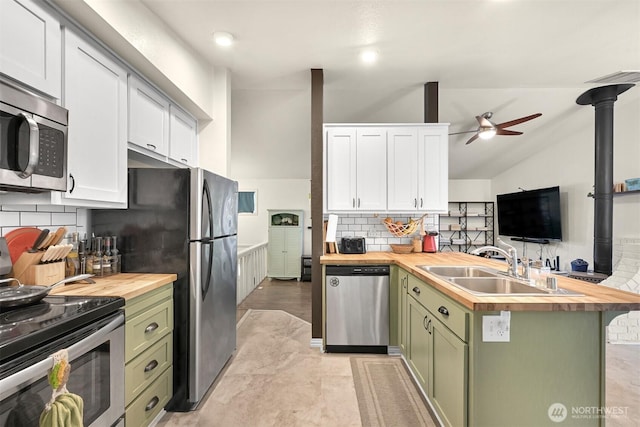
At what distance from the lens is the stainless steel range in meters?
0.98

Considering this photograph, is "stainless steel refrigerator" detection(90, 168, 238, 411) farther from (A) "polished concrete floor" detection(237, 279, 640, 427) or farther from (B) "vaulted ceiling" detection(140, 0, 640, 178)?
(A) "polished concrete floor" detection(237, 279, 640, 427)

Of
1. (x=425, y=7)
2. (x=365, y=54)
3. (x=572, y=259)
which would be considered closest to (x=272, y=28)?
(x=365, y=54)

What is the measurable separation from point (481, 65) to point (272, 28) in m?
2.08

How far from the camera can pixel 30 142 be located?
1283 mm

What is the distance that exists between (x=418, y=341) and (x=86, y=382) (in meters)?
1.98

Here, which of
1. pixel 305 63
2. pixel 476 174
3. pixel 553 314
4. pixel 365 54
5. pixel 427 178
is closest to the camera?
pixel 553 314

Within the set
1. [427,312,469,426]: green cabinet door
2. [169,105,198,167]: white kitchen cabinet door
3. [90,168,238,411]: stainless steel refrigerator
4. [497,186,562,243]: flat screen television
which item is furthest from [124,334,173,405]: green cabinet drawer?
[497,186,562,243]: flat screen television

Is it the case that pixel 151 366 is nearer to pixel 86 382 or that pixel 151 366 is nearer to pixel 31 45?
pixel 86 382

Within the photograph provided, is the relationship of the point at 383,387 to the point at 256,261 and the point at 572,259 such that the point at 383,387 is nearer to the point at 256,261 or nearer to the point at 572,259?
the point at 256,261

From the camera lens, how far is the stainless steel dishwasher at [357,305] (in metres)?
2.91

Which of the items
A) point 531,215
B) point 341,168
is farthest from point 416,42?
point 531,215

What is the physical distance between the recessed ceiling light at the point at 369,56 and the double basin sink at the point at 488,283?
1926 mm

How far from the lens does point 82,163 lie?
5.46 feet

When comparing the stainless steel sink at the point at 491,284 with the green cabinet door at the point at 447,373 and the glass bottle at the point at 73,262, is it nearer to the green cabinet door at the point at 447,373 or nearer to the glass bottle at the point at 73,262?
the green cabinet door at the point at 447,373
